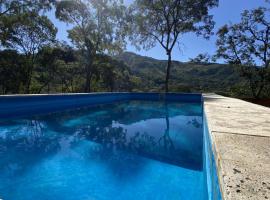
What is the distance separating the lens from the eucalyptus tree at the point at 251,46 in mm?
12266

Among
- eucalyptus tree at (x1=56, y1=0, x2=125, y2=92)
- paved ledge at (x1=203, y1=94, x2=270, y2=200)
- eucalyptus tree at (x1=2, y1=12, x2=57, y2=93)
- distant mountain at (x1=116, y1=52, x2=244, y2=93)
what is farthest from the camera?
distant mountain at (x1=116, y1=52, x2=244, y2=93)

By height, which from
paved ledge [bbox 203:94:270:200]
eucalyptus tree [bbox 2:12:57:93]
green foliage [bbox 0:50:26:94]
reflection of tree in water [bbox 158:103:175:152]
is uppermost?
eucalyptus tree [bbox 2:12:57:93]

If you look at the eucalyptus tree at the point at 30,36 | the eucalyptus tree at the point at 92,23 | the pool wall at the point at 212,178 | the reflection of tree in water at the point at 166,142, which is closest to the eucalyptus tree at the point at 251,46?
the eucalyptus tree at the point at 92,23

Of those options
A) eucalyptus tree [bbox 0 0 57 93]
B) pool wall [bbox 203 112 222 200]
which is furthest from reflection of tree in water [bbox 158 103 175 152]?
eucalyptus tree [bbox 0 0 57 93]

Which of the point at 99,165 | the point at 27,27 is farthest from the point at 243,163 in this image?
the point at 27,27

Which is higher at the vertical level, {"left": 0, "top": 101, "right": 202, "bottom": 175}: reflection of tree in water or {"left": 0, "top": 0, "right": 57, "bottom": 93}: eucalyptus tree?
{"left": 0, "top": 0, "right": 57, "bottom": 93}: eucalyptus tree

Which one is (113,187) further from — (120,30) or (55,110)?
(120,30)

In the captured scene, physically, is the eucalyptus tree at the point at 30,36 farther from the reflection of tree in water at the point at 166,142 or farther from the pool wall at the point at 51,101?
the reflection of tree in water at the point at 166,142

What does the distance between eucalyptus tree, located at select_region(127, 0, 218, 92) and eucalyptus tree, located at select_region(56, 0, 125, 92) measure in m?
1.31

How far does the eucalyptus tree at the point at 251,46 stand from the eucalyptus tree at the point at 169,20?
4.71 feet

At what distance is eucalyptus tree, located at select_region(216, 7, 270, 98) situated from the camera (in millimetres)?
12266

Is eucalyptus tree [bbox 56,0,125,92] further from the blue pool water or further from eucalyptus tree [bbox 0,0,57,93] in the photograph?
the blue pool water

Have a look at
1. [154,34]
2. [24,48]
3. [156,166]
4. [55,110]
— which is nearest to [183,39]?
[154,34]

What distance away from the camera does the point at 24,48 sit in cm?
1445
